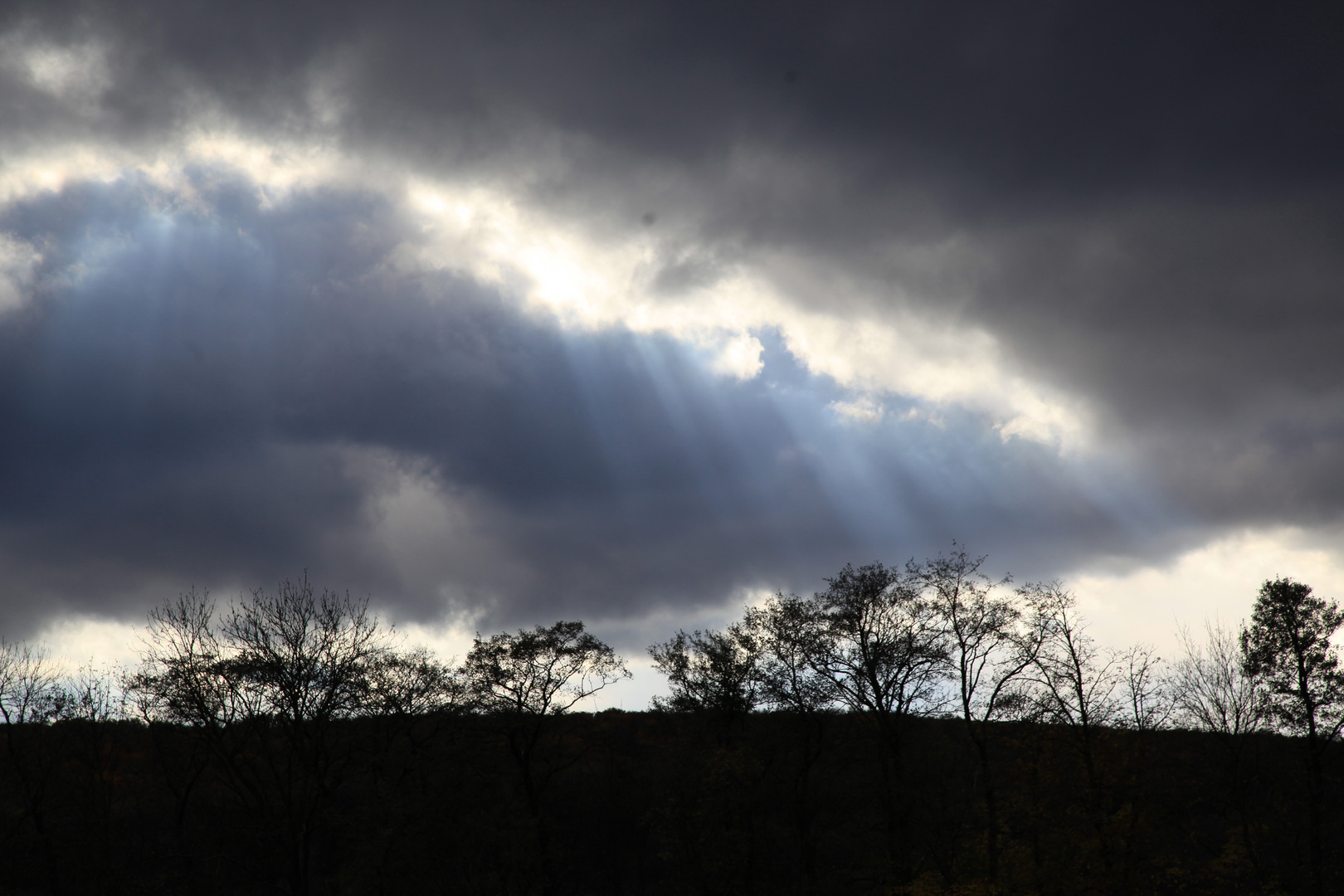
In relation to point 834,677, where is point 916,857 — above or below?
below

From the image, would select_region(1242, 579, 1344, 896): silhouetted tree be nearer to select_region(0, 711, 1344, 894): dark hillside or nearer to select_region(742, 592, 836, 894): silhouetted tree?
select_region(0, 711, 1344, 894): dark hillside

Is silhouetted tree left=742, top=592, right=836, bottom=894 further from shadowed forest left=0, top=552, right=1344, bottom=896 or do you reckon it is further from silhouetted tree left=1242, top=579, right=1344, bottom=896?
silhouetted tree left=1242, top=579, right=1344, bottom=896

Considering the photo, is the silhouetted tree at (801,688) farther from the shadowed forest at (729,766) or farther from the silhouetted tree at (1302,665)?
the silhouetted tree at (1302,665)

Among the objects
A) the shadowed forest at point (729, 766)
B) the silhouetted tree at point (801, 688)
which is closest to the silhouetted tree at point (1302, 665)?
the shadowed forest at point (729, 766)

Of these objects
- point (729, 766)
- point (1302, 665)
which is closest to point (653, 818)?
point (729, 766)

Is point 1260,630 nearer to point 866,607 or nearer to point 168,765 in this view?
point 866,607

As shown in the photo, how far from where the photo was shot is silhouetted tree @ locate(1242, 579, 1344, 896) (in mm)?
47094

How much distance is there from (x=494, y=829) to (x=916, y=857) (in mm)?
23373

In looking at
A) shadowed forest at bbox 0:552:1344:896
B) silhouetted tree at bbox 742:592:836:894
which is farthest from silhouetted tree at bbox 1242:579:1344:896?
silhouetted tree at bbox 742:592:836:894

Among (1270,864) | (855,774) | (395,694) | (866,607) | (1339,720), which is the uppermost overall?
(866,607)

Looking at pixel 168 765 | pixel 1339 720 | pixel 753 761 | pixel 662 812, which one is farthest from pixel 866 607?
pixel 168 765

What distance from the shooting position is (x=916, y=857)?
46406 mm

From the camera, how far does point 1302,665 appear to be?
47719 mm

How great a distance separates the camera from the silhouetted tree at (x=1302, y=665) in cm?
4709
